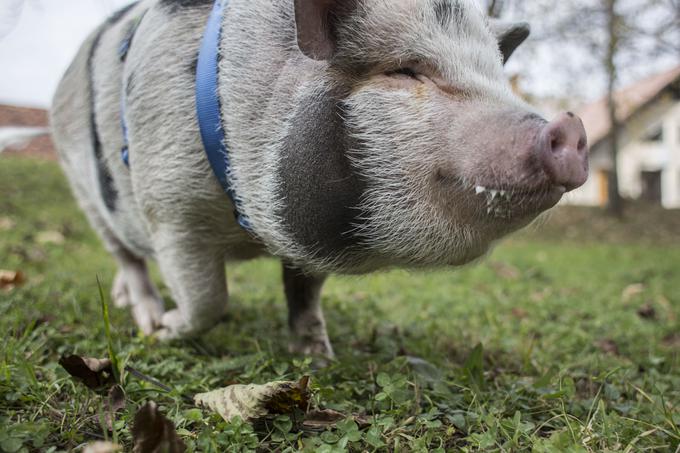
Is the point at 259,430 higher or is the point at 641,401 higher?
the point at 259,430

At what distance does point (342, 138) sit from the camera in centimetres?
177

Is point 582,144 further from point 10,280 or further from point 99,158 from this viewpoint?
point 10,280

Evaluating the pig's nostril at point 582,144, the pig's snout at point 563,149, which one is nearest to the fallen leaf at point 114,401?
the pig's snout at point 563,149

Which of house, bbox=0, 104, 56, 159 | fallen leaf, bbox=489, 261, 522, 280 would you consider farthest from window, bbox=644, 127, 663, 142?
house, bbox=0, 104, 56, 159

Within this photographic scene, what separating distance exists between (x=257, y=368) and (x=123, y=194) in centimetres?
106

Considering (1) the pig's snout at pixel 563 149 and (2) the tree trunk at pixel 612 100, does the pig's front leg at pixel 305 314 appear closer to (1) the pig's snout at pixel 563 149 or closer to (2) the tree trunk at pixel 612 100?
(1) the pig's snout at pixel 563 149

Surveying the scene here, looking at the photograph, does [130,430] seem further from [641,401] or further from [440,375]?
[641,401]

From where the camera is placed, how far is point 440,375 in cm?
215

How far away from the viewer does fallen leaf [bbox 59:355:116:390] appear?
5.74ft

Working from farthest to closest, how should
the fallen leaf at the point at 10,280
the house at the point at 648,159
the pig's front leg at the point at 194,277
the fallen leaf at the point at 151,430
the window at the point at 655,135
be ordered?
the window at the point at 655,135, the house at the point at 648,159, the fallen leaf at the point at 10,280, the pig's front leg at the point at 194,277, the fallen leaf at the point at 151,430

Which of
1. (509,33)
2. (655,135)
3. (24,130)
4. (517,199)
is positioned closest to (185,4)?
(509,33)

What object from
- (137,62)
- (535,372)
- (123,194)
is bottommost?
(535,372)

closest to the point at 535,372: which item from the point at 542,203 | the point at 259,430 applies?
the point at 542,203

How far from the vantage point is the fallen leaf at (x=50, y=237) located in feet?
19.9
